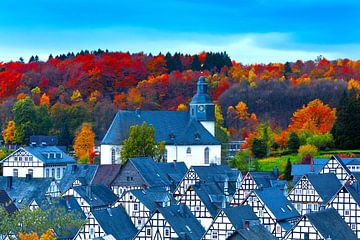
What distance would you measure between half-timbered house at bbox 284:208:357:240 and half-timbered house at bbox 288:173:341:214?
870cm

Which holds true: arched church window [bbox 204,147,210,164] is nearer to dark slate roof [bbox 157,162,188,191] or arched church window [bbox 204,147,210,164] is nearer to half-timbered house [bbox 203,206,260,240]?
dark slate roof [bbox 157,162,188,191]

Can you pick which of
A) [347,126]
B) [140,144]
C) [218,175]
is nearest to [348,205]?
[218,175]

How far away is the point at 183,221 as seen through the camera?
61.3 m

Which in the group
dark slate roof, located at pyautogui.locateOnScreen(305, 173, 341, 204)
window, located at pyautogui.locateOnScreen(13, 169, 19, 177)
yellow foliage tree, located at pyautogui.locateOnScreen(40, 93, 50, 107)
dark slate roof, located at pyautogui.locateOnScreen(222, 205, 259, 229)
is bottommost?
window, located at pyautogui.locateOnScreen(13, 169, 19, 177)

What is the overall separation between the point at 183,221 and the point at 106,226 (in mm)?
4800

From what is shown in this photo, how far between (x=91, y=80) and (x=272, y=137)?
52.8 metres

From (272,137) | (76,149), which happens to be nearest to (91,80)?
(76,149)

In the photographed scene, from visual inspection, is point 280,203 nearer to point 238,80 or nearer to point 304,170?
point 304,170

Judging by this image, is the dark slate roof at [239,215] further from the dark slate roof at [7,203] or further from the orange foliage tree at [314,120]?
the orange foliage tree at [314,120]

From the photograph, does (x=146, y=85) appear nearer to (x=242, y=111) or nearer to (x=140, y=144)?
(x=242, y=111)

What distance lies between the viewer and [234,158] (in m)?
95.9

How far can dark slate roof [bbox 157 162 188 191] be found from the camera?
7850 centimetres

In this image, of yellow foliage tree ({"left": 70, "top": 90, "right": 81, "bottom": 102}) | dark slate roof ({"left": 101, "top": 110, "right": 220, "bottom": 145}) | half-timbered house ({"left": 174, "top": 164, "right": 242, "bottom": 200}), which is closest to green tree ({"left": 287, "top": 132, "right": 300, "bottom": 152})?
dark slate roof ({"left": 101, "top": 110, "right": 220, "bottom": 145})

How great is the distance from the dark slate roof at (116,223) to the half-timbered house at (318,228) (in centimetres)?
1106
